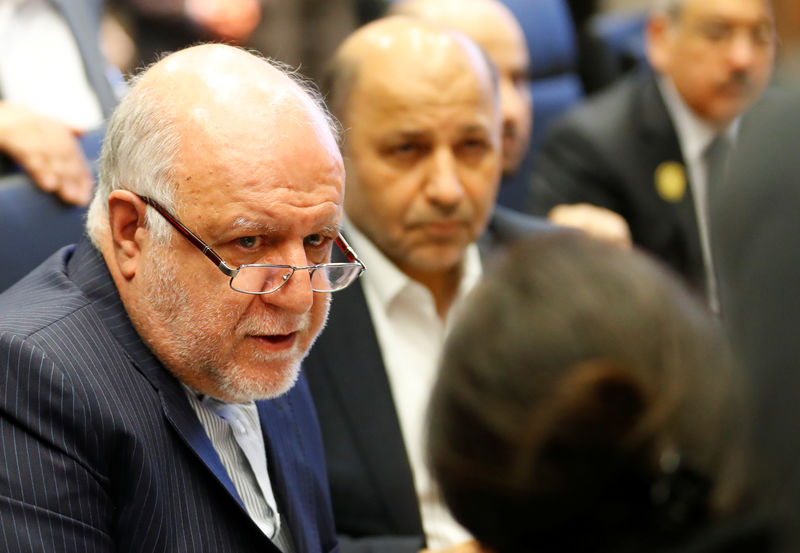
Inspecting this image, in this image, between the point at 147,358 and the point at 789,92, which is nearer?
the point at 789,92

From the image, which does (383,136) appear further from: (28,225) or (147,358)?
(147,358)

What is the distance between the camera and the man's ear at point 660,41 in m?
2.84

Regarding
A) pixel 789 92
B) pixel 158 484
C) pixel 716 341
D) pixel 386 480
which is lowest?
pixel 386 480

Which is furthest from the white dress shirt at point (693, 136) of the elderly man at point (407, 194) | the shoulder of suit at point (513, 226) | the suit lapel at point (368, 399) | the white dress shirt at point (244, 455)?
the white dress shirt at point (244, 455)

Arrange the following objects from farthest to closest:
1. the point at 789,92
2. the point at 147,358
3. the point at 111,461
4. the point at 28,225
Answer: the point at 28,225 → the point at 147,358 → the point at 111,461 → the point at 789,92

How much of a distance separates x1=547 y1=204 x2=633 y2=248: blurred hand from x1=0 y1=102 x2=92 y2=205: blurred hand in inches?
42.2

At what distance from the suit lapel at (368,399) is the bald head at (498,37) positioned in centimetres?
106

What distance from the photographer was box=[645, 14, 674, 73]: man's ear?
2844 mm

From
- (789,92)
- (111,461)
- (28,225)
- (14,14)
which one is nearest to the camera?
(789,92)

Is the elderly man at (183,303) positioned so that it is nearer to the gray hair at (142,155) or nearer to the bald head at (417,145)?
the gray hair at (142,155)

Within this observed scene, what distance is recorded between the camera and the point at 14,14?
91.1 inches

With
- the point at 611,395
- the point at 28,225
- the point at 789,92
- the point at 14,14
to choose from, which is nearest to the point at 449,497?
the point at 611,395

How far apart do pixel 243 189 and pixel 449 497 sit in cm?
59

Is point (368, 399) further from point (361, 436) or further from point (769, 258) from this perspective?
point (769, 258)
